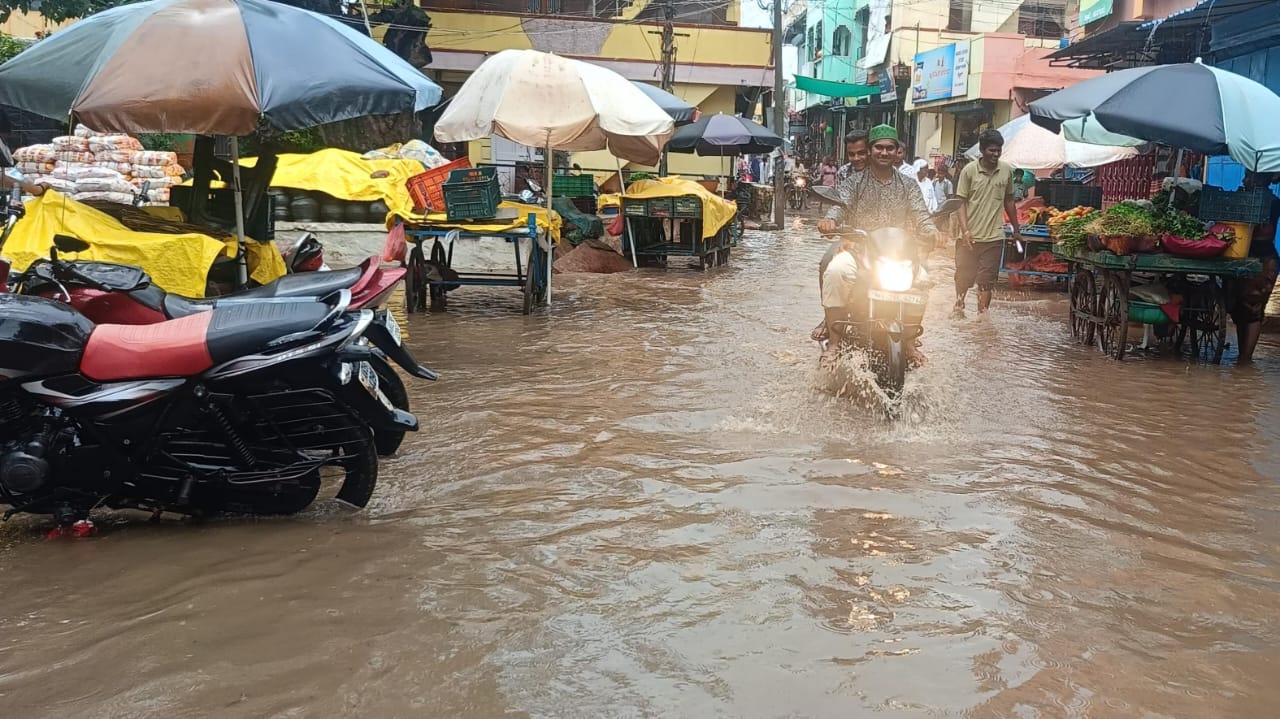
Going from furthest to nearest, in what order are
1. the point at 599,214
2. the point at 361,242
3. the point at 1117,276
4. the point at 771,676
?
1. the point at 599,214
2. the point at 361,242
3. the point at 1117,276
4. the point at 771,676

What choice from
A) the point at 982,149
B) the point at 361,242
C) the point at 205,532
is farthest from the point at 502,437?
the point at 361,242

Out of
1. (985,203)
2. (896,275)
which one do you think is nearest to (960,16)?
(985,203)

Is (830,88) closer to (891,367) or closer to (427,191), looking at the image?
(427,191)

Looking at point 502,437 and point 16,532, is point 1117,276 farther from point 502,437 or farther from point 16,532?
point 16,532

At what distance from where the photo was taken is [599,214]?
54.3ft

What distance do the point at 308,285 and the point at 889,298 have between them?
327 centimetres

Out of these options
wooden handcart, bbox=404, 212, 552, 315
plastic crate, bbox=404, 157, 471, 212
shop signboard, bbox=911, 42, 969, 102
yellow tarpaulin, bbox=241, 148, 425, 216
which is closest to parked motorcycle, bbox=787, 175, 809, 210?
shop signboard, bbox=911, 42, 969, 102

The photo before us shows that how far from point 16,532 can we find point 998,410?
18.1 ft

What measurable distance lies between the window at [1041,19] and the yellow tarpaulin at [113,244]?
100.0 ft

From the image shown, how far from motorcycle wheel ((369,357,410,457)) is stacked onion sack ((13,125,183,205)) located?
11393 millimetres

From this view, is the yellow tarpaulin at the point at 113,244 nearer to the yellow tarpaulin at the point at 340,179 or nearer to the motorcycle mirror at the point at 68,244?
the motorcycle mirror at the point at 68,244

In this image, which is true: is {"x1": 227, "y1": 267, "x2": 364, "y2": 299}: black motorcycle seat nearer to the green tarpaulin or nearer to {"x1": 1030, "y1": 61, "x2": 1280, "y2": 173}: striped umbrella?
{"x1": 1030, "y1": 61, "x2": 1280, "y2": 173}: striped umbrella

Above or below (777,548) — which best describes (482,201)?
above

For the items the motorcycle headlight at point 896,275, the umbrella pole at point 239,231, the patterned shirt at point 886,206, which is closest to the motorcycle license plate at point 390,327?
the umbrella pole at point 239,231
